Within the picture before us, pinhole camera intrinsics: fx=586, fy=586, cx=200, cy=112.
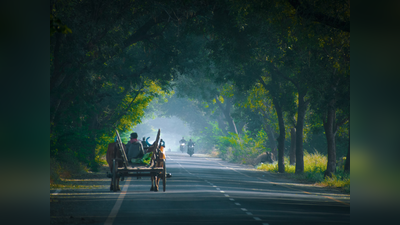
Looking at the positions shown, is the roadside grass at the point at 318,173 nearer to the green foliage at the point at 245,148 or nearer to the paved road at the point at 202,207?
the paved road at the point at 202,207

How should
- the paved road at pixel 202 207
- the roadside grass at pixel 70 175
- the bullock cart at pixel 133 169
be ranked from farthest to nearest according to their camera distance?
1. the roadside grass at pixel 70 175
2. the bullock cart at pixel 133 169
3. the paved road at pixel 202 207

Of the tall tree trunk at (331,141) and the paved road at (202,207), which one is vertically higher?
the tall tree trunk at (331,141)

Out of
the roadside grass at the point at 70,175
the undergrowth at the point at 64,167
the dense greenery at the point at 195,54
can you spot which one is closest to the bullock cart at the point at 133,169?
the roadside grass at the point at 70,175

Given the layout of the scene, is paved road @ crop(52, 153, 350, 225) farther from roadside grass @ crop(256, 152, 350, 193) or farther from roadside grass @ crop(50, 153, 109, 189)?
roadside grass @ crop(256, 152, 350, 193)

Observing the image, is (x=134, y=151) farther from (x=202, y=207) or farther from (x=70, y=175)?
(x=70, y=175)

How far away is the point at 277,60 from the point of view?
1331 inches

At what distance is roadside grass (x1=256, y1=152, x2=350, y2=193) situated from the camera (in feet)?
94.4

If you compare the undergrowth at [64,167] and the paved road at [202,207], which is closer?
the paved road at [202,207]

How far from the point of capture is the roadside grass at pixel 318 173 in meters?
28.8

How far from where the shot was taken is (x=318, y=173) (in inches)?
1430

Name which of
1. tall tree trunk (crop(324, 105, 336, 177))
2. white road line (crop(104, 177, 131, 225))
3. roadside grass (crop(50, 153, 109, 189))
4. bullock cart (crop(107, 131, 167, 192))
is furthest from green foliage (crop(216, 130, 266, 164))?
bullock cart (crop(107, 131, 167, 192))

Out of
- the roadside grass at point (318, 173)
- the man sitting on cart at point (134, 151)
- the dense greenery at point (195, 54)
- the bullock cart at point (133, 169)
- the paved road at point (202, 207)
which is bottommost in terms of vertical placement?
the roadside grass at point (318, 173)
